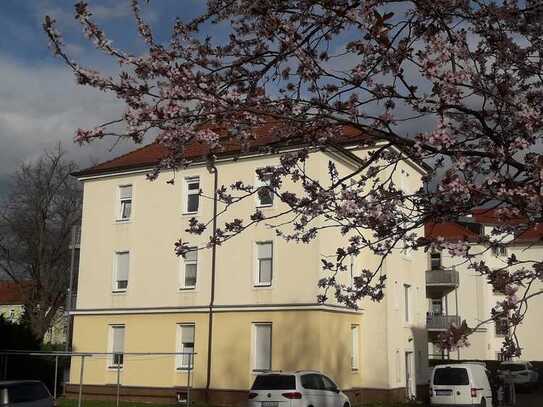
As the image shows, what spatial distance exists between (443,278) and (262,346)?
2613 cm

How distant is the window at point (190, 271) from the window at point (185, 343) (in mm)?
1719

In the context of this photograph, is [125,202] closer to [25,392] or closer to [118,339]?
[118,339]

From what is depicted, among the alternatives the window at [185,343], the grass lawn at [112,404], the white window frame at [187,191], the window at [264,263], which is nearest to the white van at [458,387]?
the grass lawn at [112,404]

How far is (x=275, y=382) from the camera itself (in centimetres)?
2092

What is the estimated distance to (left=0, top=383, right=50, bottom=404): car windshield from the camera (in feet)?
56.4

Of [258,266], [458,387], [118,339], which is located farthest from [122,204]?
[458,387]

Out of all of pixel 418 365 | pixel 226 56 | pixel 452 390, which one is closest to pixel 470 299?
pixel 418 365

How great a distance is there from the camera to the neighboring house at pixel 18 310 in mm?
56781

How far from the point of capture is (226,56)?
7.71m

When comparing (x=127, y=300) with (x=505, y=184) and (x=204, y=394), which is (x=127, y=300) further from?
(x=505, y=184)

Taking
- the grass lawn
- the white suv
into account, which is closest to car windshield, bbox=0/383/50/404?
the white suv

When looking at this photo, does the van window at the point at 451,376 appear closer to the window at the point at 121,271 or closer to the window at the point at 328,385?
the window at the point at 328,385

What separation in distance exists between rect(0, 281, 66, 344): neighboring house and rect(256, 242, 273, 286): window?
29030mm

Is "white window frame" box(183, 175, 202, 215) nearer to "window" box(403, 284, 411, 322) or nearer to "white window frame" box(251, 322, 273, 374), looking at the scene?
"white window frame" box(251, 322, 273, 374)
